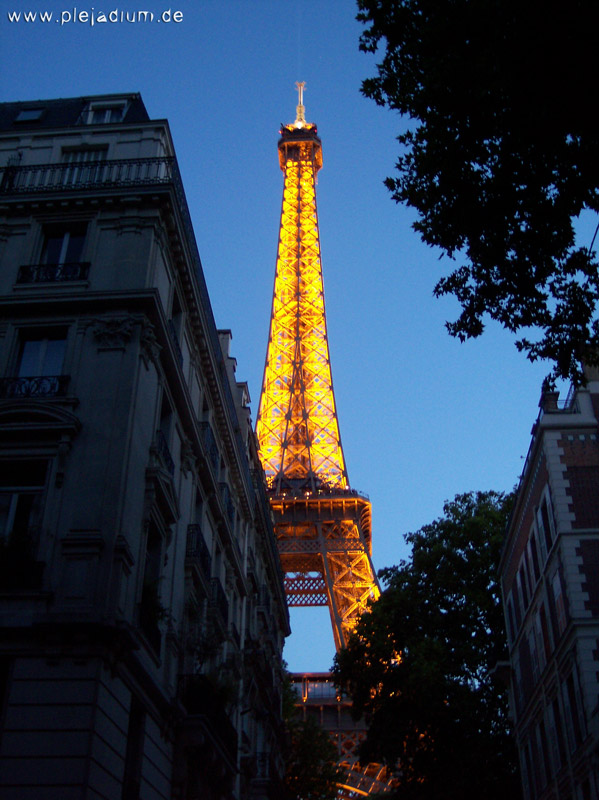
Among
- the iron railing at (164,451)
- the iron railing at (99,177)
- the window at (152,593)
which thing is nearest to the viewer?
the window at (152,593)

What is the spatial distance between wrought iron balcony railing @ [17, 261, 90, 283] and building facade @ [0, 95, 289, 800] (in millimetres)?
48

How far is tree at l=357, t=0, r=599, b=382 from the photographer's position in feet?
40.3

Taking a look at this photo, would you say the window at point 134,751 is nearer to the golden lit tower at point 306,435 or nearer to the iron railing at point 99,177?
the iron railing at point 99,177

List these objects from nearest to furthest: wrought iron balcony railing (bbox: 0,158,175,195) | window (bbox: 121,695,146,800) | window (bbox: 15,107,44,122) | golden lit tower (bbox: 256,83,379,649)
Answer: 1. window (bbox: 121,695,146,800)
2. wrought iron balcony railing (bbox: 0,158,175,195)
3. window (bbox: 15,107,44,122)
4. golden lit tower (bbox: 256,83,379,649)

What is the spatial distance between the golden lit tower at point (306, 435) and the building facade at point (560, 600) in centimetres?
3609

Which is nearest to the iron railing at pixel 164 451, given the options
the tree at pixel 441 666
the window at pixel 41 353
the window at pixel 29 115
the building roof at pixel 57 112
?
the window at pixel 41 353

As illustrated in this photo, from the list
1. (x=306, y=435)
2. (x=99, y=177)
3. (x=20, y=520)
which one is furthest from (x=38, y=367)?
(x=306, y=435)

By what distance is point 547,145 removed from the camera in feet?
43.2

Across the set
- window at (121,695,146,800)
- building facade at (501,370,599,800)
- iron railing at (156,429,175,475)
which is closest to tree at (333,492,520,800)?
building facade at (501,370,599,800)

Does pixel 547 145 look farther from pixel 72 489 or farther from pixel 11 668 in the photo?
pixel 11 668

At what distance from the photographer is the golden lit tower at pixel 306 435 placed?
7362cm

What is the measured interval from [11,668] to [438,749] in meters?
22.6

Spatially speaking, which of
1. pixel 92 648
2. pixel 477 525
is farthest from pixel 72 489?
pixel 477 525

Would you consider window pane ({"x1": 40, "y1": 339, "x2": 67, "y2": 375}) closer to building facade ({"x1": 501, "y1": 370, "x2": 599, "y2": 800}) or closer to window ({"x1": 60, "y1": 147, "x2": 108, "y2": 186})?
window ({"x1": 60, "y1": 147, "x2": 108, "y2": 186})
